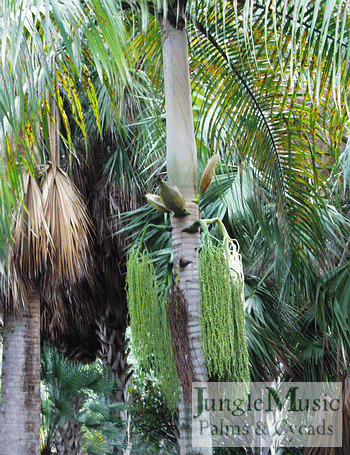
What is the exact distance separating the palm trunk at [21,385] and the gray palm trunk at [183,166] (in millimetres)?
3450

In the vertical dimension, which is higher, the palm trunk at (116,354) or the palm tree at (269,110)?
the palm tree at (269,110)

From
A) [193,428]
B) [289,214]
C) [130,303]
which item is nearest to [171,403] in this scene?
[193,428]

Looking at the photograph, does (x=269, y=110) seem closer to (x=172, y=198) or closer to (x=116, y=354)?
(x=172, y=198)

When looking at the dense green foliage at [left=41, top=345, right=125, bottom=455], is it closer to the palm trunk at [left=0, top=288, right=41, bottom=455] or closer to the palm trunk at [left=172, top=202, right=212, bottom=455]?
the palm trunk at [left=0, top=288, right=41, bottom=455]

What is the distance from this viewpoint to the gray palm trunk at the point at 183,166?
3285 millimetres

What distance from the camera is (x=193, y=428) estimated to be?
3246 mm

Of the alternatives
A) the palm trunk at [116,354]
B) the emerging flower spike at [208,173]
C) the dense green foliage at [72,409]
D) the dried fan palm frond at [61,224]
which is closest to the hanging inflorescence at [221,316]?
the emerging flower spike at [208,173]

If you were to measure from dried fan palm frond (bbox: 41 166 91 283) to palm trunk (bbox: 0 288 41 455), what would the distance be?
78 cm

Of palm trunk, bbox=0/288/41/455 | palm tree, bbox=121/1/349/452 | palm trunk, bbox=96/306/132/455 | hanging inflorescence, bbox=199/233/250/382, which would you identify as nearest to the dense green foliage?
palm trunk, bbox=0/288/41/455

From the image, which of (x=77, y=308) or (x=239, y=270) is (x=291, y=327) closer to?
(x=77, y=308)

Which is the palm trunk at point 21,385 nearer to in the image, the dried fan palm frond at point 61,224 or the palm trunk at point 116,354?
the dried fan palm frond at point 61,224

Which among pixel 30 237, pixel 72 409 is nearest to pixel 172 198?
pixel 30 237

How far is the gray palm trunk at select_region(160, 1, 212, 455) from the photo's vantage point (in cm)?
329

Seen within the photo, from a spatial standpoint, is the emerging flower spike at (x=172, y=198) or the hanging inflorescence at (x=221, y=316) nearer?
the hanging inflorescence at (x=221, y=316)
